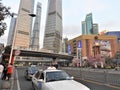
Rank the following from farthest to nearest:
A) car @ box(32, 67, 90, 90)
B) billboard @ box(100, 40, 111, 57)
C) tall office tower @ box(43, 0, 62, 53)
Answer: tall office tower @ box(43, 0, 62, 53), billboard @ box(100, 40, 111, 57), car @ box(32, 67, 90, 90)

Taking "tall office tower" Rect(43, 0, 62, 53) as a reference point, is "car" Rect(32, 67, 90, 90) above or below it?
below

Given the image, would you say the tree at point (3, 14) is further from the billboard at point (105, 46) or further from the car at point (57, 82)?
the billboard at point (105, 46)

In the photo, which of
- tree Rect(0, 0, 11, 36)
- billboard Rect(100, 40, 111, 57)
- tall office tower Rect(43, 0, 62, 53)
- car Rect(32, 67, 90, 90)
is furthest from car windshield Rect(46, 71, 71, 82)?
tall office tower Rect(43, 0, 62, 53)

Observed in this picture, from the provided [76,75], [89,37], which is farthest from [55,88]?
[89,37]

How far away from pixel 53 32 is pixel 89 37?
3754 cm

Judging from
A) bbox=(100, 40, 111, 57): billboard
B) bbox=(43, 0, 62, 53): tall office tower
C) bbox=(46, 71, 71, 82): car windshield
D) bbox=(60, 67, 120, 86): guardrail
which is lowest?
bbox=(60, 67, 120, 86): guardrail

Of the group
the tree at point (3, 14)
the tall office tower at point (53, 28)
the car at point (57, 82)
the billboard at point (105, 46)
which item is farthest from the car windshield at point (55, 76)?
the tall office tower at point (53, 28)

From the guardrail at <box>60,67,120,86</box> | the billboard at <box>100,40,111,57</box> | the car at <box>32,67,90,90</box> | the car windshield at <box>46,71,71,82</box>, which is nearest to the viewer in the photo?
the car at <box>32,67,90,90</box>

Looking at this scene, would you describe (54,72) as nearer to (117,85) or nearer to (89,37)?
(117,85)

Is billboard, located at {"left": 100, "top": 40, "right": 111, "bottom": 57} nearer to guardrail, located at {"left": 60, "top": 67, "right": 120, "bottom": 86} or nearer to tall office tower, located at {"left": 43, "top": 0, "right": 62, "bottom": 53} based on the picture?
tall office tower, located at {"left": 43, "top": 0, "right": 62, "bottom": 53}

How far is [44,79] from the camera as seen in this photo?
796cm

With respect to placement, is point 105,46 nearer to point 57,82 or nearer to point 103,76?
point 103,76

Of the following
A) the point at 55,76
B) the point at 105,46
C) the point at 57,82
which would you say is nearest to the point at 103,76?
the point at 55,76

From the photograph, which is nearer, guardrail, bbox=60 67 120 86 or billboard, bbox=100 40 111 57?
guardrail, bbox=60 67 120 86
